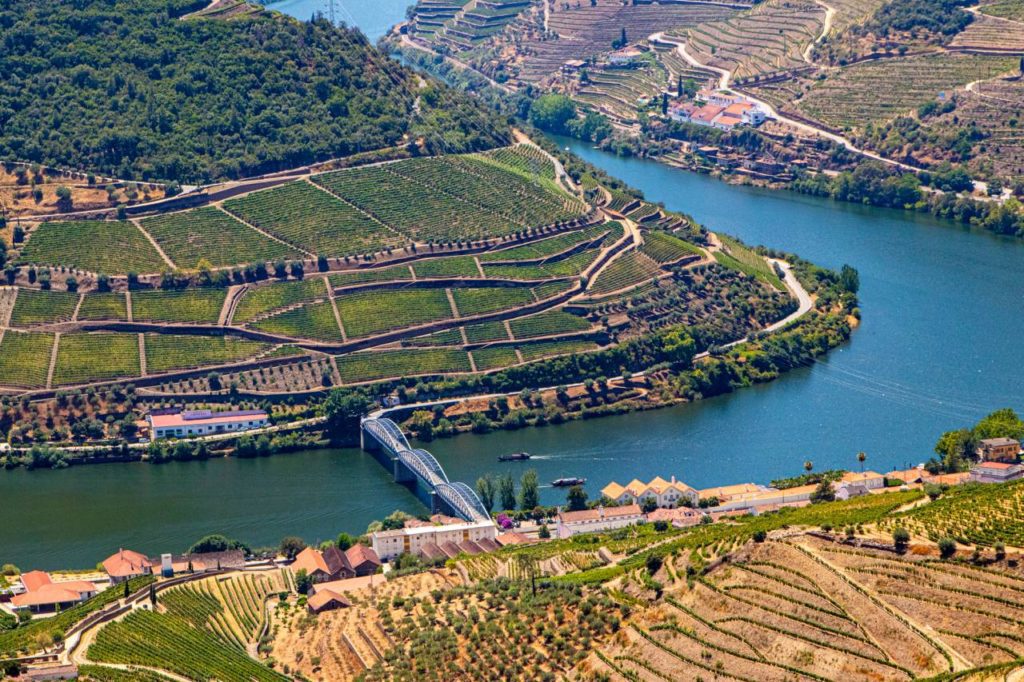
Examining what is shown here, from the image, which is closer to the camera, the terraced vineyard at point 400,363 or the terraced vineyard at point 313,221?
the terraced vineyard at point 400,363

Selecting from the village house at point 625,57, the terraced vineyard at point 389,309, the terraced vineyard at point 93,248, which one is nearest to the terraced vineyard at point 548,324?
the terraced vineyard at point 389,309

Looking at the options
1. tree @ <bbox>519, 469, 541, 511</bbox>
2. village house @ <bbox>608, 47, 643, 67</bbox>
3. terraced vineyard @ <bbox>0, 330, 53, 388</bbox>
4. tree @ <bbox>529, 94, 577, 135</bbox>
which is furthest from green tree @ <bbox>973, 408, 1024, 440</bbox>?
village house @ <bbox>608, 47, 643, 67</bbox>

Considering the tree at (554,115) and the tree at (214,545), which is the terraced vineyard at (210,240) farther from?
the tree at (554,115)

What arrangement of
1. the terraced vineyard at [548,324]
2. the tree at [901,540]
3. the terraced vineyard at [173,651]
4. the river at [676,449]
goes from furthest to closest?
the terraced vineyard at [548,324], the river at [676,449], the terraced vineyard at [173,651], the tree at [901,540]

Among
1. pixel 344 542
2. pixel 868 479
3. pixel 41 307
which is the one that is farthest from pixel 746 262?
pixel 344 542

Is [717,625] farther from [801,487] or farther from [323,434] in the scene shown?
[323,434]

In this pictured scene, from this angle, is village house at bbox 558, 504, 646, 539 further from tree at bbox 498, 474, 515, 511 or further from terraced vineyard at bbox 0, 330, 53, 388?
terraced vineyard at bbox 0, 330, 53, 388
